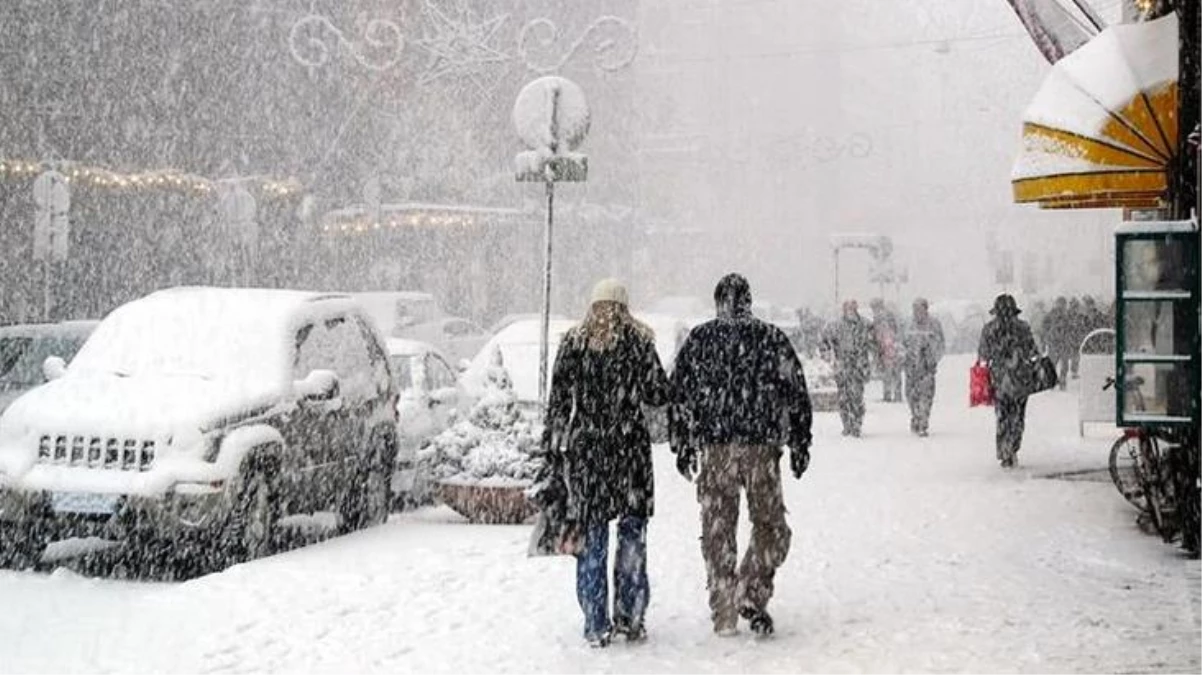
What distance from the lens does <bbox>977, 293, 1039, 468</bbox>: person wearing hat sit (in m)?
15.4

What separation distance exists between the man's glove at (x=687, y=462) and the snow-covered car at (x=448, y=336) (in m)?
19.5

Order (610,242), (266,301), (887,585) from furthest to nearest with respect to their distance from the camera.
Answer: (610,242) < (266,301) < (887,585)

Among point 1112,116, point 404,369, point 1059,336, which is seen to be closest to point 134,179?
point 404,369

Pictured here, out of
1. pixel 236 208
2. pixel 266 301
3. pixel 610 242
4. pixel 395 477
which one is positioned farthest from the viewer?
pixel 610 242

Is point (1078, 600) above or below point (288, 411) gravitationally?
below

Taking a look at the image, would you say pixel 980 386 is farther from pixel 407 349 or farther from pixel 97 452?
pixel 97 452

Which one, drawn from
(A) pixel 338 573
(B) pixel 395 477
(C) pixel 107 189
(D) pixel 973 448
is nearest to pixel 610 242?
(C) pixel 107 189

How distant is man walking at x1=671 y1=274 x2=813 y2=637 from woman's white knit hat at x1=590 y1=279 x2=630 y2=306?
44cm

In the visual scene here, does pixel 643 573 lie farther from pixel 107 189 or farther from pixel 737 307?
pixel 107 189

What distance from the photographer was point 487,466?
37.8ft

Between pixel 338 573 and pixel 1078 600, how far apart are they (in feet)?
15.0

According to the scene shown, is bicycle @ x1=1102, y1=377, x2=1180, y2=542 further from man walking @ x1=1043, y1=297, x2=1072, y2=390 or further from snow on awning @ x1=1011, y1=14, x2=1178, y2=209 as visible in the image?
man walking @ x1=1043, y1=297, x2=1072, y2=390

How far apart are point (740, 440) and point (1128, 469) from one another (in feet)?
19.6

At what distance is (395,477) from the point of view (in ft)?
40.3
